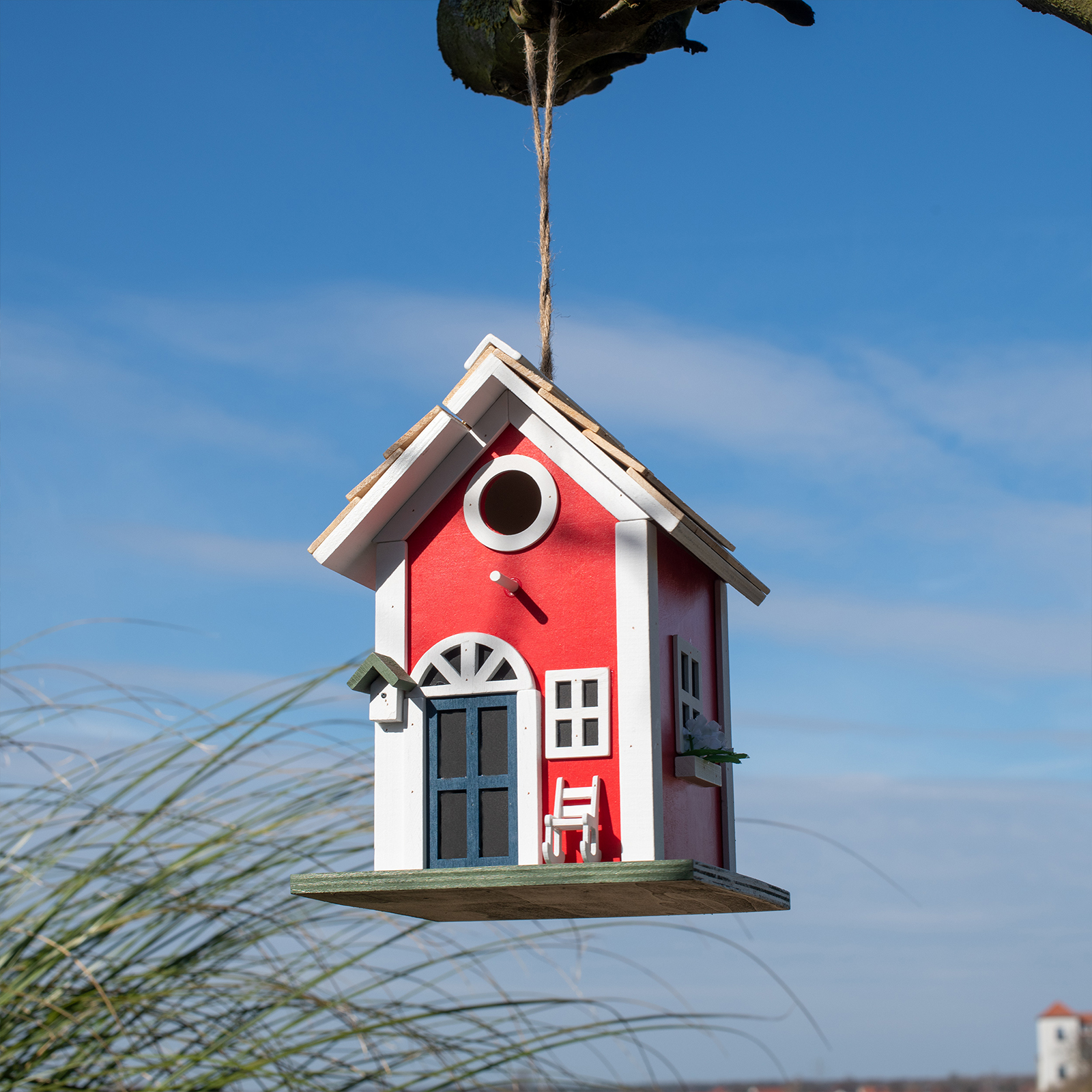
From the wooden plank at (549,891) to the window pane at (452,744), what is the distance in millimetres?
358

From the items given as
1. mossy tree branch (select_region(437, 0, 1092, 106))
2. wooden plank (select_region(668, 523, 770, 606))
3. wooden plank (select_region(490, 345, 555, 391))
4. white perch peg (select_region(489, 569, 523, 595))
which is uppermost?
mossy tree branch (select_region(437, 0, 1092, 106))

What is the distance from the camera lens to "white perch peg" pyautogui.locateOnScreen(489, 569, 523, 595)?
4.58m

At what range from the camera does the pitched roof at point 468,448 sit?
4672 millimetres

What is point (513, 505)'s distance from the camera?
5250 millimetres

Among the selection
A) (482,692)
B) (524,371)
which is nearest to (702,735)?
(482,692)

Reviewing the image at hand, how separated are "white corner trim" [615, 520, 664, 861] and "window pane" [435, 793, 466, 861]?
1.78 feet

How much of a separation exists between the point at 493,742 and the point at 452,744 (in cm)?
15

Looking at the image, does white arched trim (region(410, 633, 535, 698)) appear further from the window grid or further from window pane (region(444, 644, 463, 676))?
the window grid

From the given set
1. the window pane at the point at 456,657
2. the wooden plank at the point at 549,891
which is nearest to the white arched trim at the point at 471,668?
the window pane at the point at 456,657

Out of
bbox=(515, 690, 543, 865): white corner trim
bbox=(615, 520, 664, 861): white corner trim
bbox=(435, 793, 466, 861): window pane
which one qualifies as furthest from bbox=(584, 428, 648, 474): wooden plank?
bbox=(435, 793, 466, 861): window pane

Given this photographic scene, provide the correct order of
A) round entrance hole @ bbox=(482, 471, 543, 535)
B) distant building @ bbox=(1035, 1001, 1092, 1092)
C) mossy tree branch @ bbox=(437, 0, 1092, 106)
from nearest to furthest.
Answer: distant building @ bbox=(1035, 1001, 1092, 1092) < mossy tree branch @ bbox=(437, 0, 1092, 106) < round entrance hole @ bbox=(482, 471, 543, 535)

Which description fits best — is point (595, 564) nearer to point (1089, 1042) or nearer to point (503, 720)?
point (503, 720)

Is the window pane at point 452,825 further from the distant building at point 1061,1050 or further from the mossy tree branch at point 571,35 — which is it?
the mossy tree branch at point 571,35

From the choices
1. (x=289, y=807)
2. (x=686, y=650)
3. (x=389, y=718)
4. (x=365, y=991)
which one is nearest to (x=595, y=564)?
(x=686, y=650)
